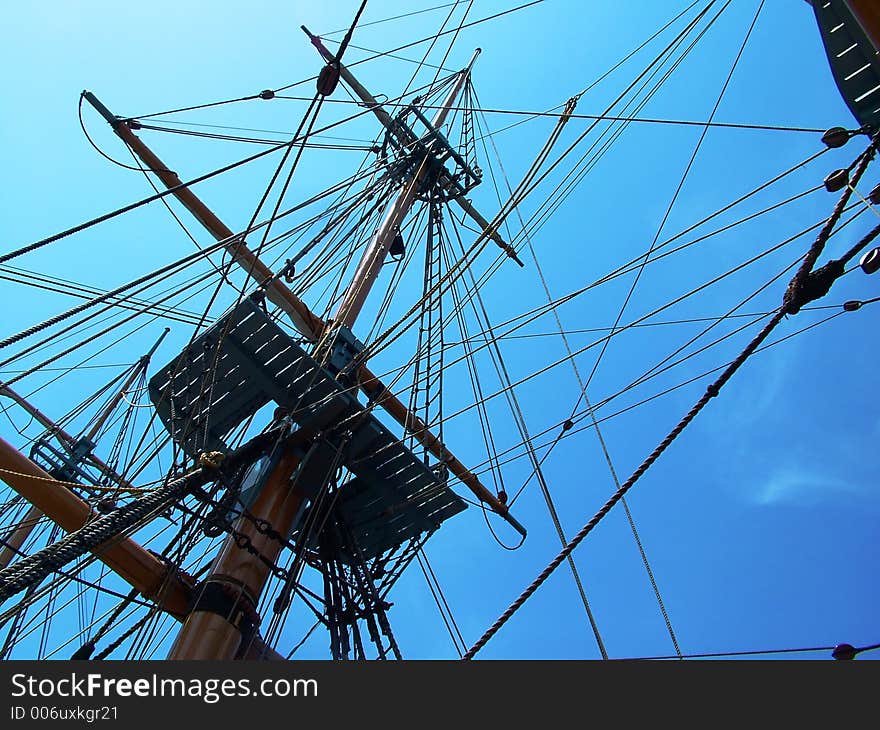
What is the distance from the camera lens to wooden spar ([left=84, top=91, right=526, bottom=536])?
9547 millimetres

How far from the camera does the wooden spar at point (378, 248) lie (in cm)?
984

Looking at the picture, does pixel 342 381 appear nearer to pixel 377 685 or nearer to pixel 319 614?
pixel 319 614

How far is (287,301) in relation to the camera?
9688 mm

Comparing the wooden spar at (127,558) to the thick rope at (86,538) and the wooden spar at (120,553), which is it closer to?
the wooden spar at (120,553)

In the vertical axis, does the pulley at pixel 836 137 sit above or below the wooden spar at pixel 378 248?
below

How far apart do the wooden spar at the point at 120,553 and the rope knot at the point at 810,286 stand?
615 centimetres

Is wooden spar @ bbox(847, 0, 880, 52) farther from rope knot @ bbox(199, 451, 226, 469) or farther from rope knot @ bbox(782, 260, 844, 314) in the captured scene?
rope knot @ bbox(199, 451, 226, 469)

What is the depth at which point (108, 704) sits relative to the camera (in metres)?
3.21

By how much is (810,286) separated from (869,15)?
3.94ft

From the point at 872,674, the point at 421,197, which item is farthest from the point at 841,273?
the point at 421,197

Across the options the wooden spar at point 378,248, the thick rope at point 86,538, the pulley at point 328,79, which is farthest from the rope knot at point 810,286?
the wooden spar at point 378,248

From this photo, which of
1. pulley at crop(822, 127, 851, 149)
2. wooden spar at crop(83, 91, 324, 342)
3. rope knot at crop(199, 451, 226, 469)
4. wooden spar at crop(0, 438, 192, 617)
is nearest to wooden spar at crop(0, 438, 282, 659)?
wooden spar at crop(0, 438, 192, 617)

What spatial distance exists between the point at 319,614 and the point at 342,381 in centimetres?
273

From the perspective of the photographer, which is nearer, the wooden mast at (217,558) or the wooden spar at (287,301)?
the wooden mast at (217,558)
